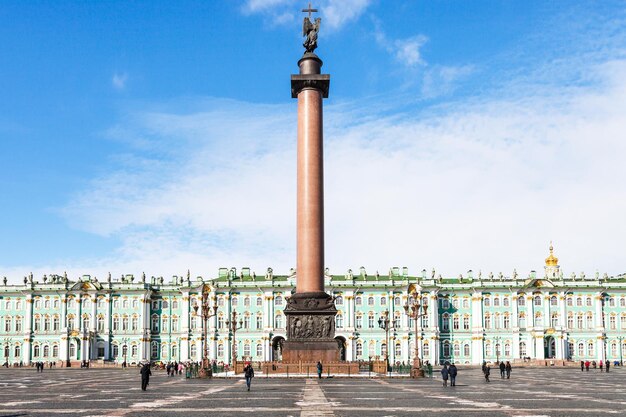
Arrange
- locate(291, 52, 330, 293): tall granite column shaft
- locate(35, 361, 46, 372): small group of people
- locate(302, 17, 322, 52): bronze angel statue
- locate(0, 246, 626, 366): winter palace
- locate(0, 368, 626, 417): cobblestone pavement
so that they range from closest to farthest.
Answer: locate(0, 368, 626, 417): cobblestone pavement < locate(291, 52, 330, 293): tall granite column shaft < locate(302, 17, 322, 52): bronze angel statue < locate(35, 361, 46, 372): small group of people < locate(0, 246, 626, 366): winter palace

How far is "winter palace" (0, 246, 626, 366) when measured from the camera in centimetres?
11319

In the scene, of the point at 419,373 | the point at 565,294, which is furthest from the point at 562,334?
the point at 419,373

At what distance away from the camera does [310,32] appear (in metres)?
58.3

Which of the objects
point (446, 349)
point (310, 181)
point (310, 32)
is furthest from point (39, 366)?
point (446, 349)

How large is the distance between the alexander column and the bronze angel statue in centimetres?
683

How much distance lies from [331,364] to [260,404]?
2357 cm

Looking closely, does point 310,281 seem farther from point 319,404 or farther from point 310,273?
point 319,404

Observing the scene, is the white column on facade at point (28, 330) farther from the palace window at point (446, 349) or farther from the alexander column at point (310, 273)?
the alexander column at point (310, 273)

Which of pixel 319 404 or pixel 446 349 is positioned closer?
pixel 319 404

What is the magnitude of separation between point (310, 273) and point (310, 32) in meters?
18.9

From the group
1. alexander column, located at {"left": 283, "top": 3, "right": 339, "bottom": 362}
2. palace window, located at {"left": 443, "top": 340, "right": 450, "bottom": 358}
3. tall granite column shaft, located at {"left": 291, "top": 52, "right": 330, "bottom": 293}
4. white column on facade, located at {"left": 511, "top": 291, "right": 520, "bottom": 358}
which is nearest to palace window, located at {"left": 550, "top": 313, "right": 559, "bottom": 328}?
white column on facade, located at {"left": 511, "top": 291, "right": 520, "bottom": 358}

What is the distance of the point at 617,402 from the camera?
99.2 feet

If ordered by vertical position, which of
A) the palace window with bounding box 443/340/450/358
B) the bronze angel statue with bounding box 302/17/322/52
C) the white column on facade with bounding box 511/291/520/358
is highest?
the bronze angel statue with bounding box 302/17/322/52

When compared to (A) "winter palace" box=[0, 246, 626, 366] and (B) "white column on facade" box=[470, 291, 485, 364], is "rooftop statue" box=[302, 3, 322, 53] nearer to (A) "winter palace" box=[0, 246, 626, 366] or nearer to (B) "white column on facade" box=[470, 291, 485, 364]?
(A) "winter palace" box=[0, 246, 626, 366]
